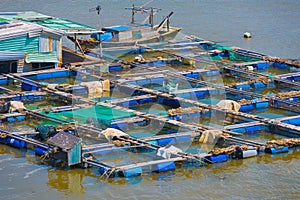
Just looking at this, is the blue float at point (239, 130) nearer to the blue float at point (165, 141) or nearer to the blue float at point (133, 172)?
the blue float at point (165, 141)

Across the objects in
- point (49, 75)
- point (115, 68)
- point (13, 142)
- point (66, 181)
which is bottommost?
point (66, 181)

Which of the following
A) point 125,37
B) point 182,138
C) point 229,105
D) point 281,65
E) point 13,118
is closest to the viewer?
point 182,138

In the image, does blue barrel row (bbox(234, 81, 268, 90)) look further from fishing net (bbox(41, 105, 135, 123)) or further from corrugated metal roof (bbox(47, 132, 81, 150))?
corrugated metal roof (bbox(47, 132, 81, 150))

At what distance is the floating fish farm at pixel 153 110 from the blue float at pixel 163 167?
0.03 metres

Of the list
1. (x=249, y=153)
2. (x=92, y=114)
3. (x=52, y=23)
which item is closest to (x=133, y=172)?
(x=249, y=153)

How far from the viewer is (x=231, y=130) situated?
2212 centimetres

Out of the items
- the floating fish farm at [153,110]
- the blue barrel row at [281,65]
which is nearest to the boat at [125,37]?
the floating fish farm at [153,110]

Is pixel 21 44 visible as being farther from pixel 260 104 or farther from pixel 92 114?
pixel 260 104

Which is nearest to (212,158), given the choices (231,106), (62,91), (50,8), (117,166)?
(117,166)

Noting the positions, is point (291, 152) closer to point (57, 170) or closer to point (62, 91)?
point (57, 170)

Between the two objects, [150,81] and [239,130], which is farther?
[150,81]

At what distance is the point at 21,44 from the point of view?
92.0 ft

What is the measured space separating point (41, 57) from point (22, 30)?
1.46m

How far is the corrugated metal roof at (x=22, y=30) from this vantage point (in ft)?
90.2
